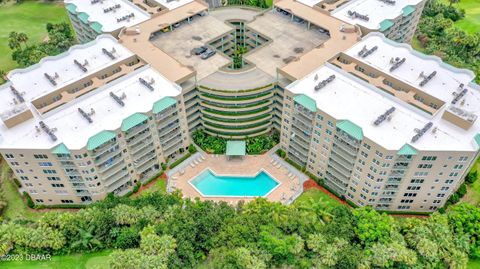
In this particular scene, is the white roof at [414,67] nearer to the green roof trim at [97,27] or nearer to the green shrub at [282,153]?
the green shrub at [282,153]

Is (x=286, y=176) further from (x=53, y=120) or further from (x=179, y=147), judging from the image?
(x=53, y=120)

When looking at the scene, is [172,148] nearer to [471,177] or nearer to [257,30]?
[257,30]

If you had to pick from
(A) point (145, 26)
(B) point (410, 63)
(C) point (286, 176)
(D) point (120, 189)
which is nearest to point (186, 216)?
(D) point (120, 189)

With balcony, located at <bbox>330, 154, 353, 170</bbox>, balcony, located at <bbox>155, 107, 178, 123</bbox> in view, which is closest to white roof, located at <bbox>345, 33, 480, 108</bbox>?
balcony, located at <bbox>330, 154, 353, 170</bbox>

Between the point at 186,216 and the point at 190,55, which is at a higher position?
the point at 190,55

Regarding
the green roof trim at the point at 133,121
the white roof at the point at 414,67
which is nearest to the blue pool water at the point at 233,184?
the green roof trim at the point at 133,121

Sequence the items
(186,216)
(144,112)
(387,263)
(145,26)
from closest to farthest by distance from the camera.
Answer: (387,263)
(186,216)
(144,112)
(145,26)
